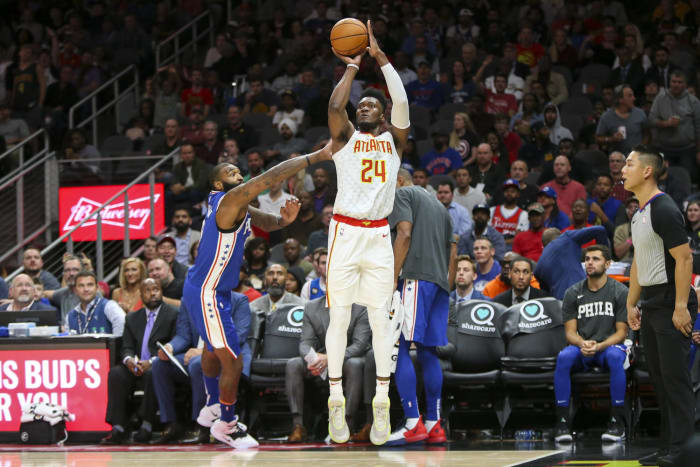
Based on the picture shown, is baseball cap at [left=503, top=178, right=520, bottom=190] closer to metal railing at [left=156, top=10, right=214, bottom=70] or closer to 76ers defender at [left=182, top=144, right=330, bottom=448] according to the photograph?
76ers defender at [left=182, top=144, right=330, bottom=448]

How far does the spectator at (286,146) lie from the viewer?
14.7 m

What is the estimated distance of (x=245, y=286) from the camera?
1159 centimetres

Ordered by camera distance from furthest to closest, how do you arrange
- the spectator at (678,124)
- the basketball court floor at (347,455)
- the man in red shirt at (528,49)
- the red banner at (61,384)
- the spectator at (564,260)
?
the man in red shirt at (528,49) → the spectator at (678,124) → the spectator at (564,260) → the red banner at (61,384) → the basketball court floor at (347,455)

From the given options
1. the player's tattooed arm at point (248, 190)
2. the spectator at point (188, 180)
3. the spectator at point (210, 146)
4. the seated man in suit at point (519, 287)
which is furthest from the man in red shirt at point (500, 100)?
the player's tattooed arm at point (248, 190)

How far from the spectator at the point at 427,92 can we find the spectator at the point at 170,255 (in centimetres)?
506

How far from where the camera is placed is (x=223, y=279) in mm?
8453

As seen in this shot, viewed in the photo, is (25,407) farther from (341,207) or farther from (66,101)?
(66,101)

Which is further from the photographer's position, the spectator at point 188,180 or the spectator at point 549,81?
the spectator at point 549,81

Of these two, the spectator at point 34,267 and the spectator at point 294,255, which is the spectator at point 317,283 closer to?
the spectator at point 294,255

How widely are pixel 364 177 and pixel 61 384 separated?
4.04m

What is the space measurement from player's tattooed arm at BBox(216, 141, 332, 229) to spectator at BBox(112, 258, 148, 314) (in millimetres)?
3296

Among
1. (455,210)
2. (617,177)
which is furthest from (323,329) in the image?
(617,177)

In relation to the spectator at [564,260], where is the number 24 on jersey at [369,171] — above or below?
above

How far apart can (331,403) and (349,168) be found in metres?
1.68
